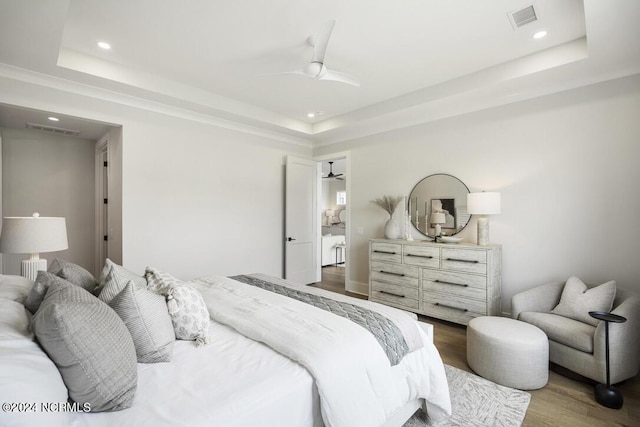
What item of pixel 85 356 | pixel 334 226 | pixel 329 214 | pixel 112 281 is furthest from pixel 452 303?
pixel 329 214

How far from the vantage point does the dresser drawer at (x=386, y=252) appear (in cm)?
398

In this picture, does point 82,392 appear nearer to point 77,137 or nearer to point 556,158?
point 556,158

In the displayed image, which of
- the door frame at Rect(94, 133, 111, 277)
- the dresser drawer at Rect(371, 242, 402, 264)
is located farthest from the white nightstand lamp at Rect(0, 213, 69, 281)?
the dresser drawer at Rect(371, 242, 402, 264)

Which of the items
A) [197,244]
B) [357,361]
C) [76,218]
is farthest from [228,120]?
[357,361]

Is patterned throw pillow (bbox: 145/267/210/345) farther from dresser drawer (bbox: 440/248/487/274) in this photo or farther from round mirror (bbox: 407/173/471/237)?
round mirror (bbox: 407/173/471/237)

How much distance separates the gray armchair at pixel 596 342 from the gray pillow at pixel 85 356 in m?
2.97

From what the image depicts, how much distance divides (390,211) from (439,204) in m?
0.69

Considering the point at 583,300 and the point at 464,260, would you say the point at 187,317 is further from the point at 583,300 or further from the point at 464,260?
the point at 583,300

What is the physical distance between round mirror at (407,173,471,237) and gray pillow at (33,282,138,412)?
12.2 ft

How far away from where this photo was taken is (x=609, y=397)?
6.82 feet

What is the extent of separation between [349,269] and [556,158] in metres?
3.17

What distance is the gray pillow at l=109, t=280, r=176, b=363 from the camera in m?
1.35

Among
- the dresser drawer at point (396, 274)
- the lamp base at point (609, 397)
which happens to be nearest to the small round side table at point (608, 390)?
A: the lamp base at point (609, 397)

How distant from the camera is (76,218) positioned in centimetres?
459
